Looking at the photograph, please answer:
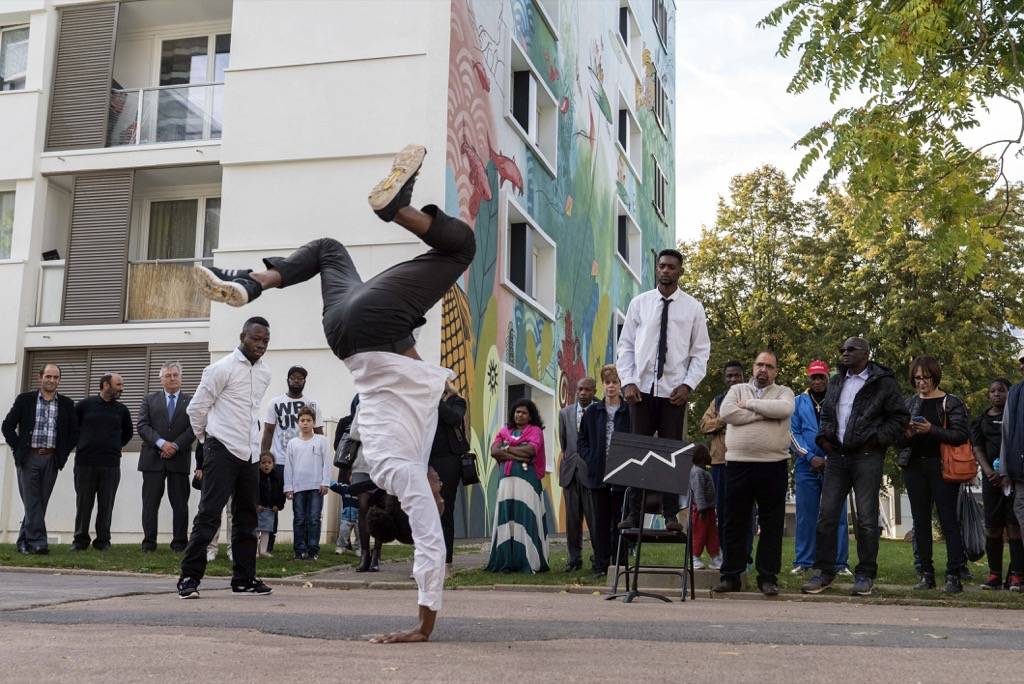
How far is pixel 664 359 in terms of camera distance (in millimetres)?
→ 9656

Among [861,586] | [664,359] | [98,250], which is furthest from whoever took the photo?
[98,250]

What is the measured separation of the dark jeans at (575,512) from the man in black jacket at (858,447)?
287 cm

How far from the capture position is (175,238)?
23.4 meters

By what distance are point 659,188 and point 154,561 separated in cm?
3107

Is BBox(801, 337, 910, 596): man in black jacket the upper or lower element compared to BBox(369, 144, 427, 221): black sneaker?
lower

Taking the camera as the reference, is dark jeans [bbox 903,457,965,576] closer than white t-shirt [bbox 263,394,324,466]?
Yes

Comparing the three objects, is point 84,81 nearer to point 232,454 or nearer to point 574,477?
point 574,477

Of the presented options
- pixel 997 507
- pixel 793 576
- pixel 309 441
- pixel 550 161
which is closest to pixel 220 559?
pixel 309 441

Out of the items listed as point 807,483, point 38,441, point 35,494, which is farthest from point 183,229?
point 807,483

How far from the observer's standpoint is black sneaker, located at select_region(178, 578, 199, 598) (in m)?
8.83

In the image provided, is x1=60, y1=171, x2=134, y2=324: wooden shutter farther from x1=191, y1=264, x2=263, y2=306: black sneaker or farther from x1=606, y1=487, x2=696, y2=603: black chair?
x1=191, y1=264, x2=263, y2=306: black sneaker

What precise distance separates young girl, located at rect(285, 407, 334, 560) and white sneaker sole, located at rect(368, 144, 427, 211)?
9083mm

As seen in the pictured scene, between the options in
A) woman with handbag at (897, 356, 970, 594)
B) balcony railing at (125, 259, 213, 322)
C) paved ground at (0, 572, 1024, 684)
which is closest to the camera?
paved ground at (0, 572, 1024, 684)

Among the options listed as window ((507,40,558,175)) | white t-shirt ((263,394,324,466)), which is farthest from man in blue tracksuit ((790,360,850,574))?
window ((507,40,558,175))
